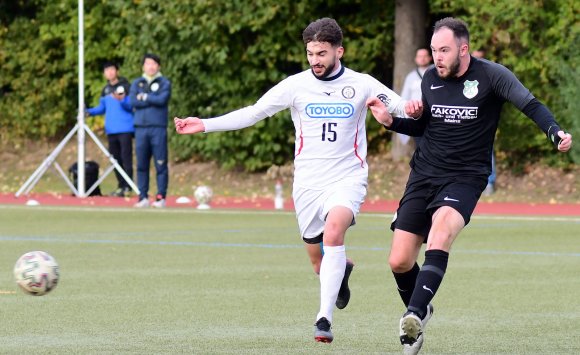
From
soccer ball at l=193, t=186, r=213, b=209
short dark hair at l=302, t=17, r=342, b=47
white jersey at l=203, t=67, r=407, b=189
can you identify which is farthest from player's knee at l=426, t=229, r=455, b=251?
soccer ball at l=193, t=186, r=213, b=209

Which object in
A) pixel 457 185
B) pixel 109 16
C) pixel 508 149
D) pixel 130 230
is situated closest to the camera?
pixel 457 185

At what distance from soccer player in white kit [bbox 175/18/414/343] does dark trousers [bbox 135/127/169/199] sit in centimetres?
1228

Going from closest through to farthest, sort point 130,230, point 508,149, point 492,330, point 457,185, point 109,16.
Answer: point 457,185
point 492,330
point 130,230
point 508,149
point 109,16

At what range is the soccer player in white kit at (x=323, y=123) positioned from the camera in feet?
31.8

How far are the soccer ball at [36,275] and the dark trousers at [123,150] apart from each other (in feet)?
46.9

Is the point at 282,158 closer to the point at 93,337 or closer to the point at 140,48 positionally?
the point at 140,48

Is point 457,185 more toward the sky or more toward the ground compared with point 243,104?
more toward the sky

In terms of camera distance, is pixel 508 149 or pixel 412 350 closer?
pixel 412 350

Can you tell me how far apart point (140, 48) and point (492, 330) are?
1966 cm

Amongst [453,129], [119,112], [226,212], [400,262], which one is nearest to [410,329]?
[400,262]

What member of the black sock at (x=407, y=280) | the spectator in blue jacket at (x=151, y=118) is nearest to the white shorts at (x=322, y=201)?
the black sock at (x=407, y=280)

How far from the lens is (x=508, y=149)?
26.1m

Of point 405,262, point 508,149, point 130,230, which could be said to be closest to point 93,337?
point 405,262

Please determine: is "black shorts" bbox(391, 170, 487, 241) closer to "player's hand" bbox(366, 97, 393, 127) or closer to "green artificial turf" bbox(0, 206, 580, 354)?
"player's hand" bbox(366, 97, 393, 127)
